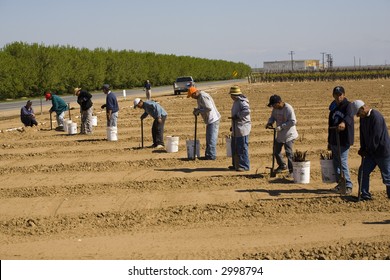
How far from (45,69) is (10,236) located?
134ft

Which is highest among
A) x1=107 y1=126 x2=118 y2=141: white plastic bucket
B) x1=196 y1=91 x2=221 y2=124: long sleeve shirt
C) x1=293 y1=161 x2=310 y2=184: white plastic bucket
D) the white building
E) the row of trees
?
the white building

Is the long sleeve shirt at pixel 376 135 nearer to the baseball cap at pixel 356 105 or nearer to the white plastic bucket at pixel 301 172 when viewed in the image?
the baseball cap at pixel 356 105

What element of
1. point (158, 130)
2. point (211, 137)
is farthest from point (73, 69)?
point (211, 137)

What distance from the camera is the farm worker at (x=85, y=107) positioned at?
16984 mm

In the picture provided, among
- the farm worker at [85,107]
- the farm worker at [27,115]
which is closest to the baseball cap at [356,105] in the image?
the farm worker at [85,107]

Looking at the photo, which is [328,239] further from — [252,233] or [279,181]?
[279,181]

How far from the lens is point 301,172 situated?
33.1ft

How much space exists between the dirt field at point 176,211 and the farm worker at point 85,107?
2.99 meters

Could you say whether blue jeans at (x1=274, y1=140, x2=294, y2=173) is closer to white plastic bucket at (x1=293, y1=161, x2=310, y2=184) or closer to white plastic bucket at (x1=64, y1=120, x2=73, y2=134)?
white plastic bucket at (x1=293, y1=161, x2=310, y2=184)

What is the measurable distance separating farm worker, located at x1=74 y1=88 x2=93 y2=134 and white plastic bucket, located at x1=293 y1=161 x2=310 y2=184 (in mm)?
8460

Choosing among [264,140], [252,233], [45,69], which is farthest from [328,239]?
[45,69]

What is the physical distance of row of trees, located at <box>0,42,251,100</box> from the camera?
44481 mm

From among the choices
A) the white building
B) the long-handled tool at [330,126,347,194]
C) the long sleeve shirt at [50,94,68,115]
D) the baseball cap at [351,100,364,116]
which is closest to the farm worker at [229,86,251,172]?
the long-handled tool at [330,126,347,194]

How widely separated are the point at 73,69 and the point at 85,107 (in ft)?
121
